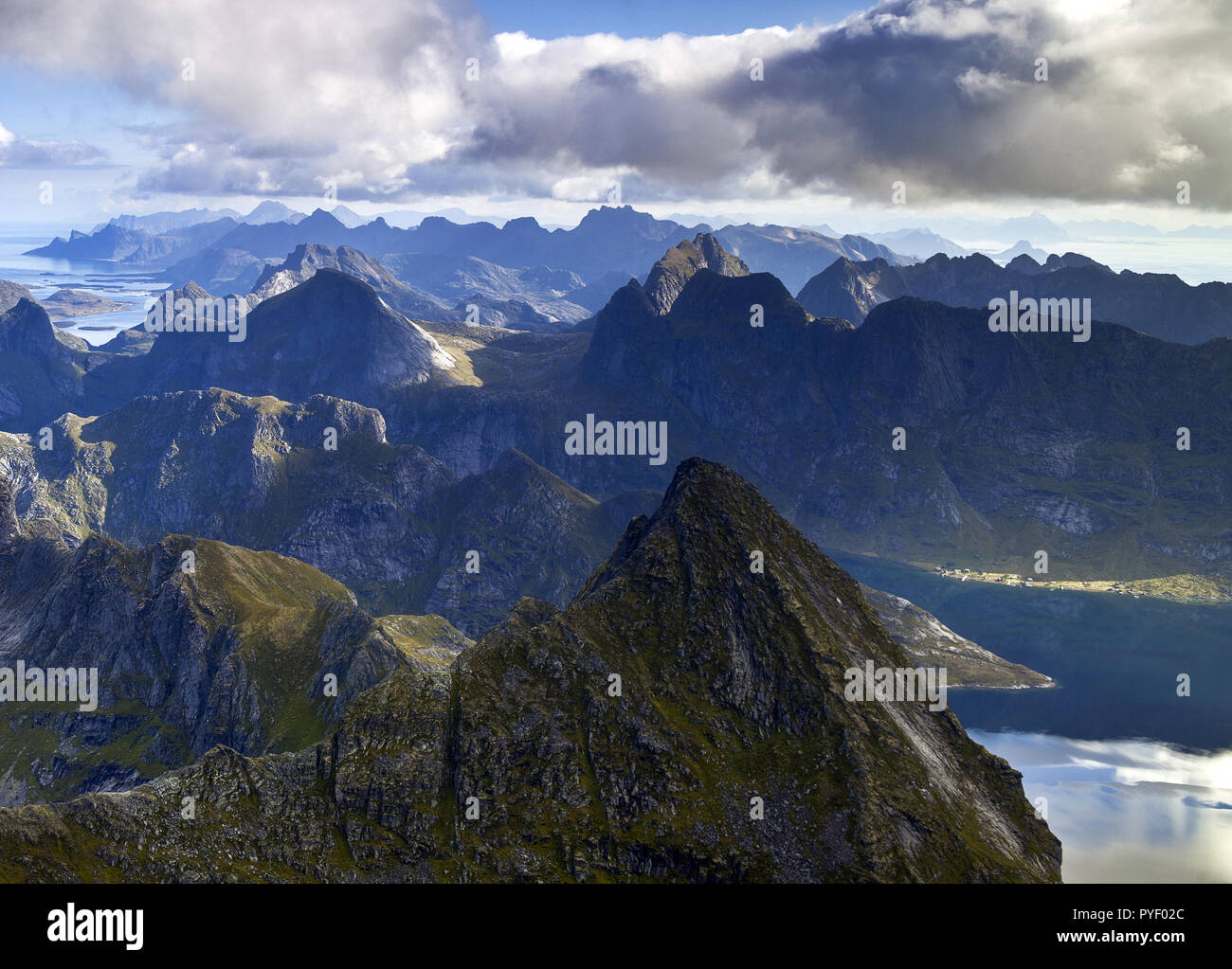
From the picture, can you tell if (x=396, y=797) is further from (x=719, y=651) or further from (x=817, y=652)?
(x=817, y=652)

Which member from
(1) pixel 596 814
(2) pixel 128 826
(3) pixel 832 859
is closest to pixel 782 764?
(3) pixel 832 859

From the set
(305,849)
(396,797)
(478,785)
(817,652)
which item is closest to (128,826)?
(305,849)

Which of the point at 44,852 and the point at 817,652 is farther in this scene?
the point at 817,652

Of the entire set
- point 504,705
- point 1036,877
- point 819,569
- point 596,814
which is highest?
point 819,569
